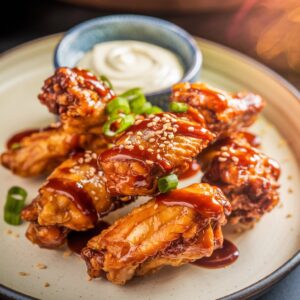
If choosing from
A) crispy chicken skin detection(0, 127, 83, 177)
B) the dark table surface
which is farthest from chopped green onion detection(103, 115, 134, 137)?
the dark table surface

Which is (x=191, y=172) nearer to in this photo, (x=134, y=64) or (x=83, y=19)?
(x=134, y=64)

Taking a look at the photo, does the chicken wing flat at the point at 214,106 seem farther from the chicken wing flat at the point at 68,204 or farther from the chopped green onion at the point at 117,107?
the chicken wing flat at the point at 68,204

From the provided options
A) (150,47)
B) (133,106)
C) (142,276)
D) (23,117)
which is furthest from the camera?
(150,47)

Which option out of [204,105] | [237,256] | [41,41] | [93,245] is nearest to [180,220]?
[93,245]

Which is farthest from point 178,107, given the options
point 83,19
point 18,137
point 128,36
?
point 83,19

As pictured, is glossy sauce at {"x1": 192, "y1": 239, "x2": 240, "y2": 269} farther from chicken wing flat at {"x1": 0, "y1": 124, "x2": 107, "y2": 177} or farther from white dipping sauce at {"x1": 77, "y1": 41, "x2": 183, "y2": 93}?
white dipping sauce at {"x1": 77, "y1": 41, "x2": 183, "y2": 93}

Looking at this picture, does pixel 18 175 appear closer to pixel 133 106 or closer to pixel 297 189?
pixel 133 106
